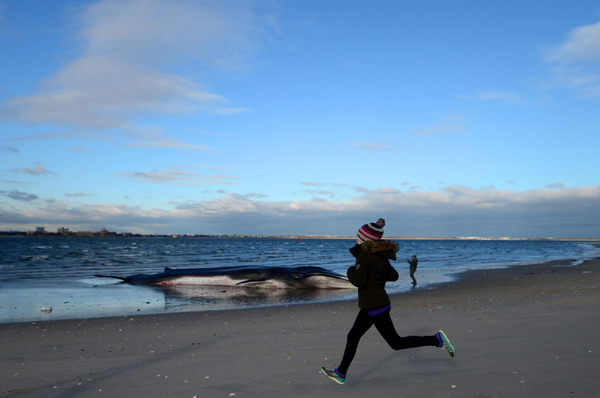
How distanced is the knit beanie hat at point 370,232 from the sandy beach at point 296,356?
5.17 ft

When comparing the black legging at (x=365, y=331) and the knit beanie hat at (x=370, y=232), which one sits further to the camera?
the knit beanie hat at (x=370, y=232)

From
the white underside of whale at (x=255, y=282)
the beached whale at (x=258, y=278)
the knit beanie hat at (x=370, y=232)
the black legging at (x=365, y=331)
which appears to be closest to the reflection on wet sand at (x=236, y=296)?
the white underside of whale at (x=255, y=282)

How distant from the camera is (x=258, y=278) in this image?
17906 mm

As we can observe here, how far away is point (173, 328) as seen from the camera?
28.0 ft

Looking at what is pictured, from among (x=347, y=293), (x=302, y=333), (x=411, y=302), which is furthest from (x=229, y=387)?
(x=347, y=293)

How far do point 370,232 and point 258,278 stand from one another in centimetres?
1378

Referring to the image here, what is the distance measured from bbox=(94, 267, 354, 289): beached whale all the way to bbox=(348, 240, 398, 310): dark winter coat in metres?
12.5

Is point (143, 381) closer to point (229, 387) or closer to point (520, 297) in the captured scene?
point (229, 387)

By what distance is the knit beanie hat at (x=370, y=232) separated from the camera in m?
4.67

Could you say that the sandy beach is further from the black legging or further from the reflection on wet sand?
the reflection on wet sand

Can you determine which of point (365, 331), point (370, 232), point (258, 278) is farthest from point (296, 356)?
point (258, 278)

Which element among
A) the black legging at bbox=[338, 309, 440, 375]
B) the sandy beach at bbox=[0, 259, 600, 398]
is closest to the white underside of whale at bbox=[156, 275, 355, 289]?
the sandy beach at bbox=[0, 259, 600, 398]

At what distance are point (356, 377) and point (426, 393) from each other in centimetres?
87

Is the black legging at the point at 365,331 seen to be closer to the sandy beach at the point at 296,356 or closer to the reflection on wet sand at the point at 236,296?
the sandy beach at the point at 296,356
